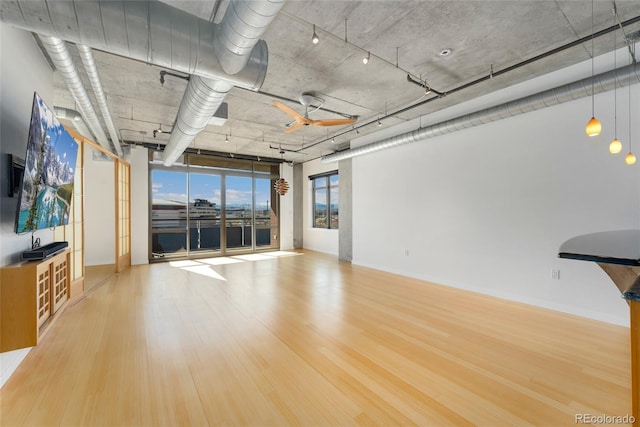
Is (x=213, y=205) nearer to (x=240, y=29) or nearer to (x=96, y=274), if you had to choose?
(x=96, y=274)

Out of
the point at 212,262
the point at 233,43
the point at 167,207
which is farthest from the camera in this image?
the point at 167,207

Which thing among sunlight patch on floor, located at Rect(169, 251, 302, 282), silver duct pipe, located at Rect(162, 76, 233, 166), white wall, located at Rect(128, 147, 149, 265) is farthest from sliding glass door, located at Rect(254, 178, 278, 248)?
silver duct pipe, located at Rect(162, 76, 233, 166)

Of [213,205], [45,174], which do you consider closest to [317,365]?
[45,174]

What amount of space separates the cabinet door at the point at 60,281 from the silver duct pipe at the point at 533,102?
5.79 m

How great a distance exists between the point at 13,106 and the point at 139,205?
18.3 feet

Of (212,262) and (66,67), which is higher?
(66,67)

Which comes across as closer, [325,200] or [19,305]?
[19,305]

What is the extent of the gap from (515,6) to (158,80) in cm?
450

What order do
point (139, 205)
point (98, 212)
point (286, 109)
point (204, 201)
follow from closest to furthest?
point (286, 109), point (98, 212), point (139, 205), point (204, 201)

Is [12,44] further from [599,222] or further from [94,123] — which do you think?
[599,222]

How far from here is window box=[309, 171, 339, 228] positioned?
9227 mm

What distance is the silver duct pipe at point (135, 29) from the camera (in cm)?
170

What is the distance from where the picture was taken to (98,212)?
7.20 meters

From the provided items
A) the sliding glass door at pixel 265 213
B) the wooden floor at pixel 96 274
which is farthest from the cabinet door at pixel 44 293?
the sliding glass door at pixel 265 213
